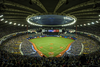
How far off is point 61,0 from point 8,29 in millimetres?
43207

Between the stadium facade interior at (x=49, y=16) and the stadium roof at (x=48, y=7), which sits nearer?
the stadium facade interior at (x=49, y=16)

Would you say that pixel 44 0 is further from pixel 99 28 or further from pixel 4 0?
pixel 99 28

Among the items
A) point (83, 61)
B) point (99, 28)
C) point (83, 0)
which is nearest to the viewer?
point (83, 61)

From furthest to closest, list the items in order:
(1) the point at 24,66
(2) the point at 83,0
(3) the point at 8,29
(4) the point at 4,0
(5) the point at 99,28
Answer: (3) the point at 8,29, (5) the point at 99,28, (2) the point at 83,0, (4) the point at 4,0, (1) the point at 24,66

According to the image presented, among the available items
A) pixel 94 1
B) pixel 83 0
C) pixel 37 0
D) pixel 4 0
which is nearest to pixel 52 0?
pixel 37 0

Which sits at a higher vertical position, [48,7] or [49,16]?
[48,7]

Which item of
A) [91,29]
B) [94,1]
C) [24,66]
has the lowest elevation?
[91,29]

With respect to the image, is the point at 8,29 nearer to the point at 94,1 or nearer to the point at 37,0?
the point at 37,0

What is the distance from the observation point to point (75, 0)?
10797 mm

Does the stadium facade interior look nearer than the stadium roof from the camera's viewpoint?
Yes

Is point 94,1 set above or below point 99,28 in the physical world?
above

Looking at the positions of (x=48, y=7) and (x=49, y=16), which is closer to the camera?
(x=48, y=7)

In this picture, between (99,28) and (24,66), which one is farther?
(99,28)

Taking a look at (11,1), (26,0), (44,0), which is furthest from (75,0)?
(11,1)
